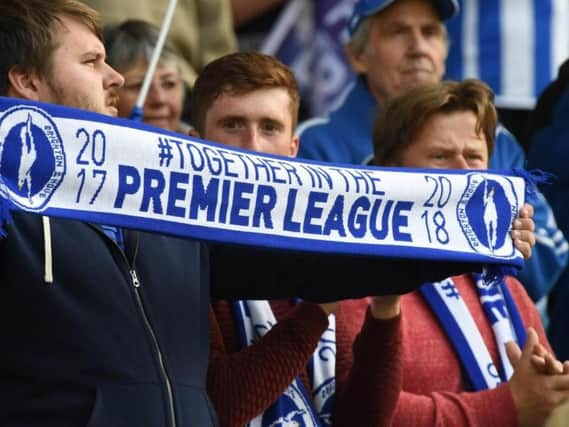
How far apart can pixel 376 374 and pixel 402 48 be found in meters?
2.15

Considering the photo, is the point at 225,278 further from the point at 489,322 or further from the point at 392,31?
the point at 392,31

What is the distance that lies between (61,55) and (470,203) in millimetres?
1021

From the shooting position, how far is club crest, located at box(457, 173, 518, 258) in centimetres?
386

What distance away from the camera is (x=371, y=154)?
5727 mm

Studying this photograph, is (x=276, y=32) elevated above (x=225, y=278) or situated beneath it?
elevated above

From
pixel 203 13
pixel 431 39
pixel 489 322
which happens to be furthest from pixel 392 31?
pixel 489 322

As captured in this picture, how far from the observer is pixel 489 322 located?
459 cm

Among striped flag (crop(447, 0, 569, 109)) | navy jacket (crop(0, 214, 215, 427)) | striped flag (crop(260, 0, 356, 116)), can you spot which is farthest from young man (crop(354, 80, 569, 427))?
striped flag (crop(260, 0, 356, 116))

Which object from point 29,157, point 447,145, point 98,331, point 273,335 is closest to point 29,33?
point 29,157

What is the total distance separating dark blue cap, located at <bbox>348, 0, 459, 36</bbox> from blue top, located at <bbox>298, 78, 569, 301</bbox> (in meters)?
0.32

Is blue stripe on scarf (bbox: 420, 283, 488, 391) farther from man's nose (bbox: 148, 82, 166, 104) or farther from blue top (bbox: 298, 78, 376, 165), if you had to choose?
man's nose (bbox: 148, 82, 166, 104)

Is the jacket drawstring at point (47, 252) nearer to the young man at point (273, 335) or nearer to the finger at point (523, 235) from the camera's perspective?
the young man at point (273, 335)

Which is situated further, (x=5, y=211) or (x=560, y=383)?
(x=560, y=383)

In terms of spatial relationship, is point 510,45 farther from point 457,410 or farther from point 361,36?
point 457,410
